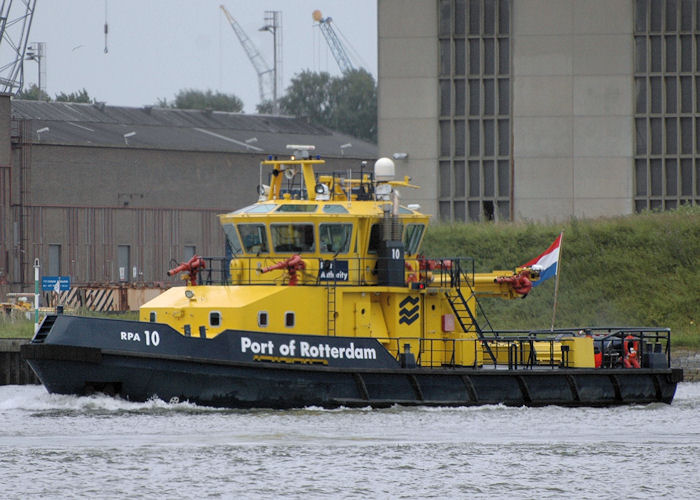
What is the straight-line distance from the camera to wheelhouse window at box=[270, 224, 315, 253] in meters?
26.9

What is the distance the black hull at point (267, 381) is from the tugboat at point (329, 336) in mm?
23

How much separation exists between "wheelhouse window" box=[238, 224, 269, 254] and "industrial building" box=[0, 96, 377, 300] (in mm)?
26258

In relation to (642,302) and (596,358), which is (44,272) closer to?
(642,302)

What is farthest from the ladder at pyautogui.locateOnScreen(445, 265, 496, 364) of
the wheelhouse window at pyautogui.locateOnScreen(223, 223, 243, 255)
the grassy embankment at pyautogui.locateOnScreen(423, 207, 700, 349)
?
the grassy embankment at pyautogui.locateOnScreen(423, 207, 700, 349)

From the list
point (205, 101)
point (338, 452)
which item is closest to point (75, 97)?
point (205, 101)

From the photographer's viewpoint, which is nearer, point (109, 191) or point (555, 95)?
point (555, 95)

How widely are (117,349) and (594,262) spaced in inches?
784

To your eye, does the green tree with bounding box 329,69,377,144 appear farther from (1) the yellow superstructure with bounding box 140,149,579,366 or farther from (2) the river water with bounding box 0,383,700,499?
(2) the river water with bounding box 0,383,700,499

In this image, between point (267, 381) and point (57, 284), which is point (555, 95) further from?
point (267, 381)

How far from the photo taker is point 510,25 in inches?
1886

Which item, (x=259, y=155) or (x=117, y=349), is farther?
(x=259, y=155)

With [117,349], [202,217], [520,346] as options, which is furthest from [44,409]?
[202,217]

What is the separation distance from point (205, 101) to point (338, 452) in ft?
311

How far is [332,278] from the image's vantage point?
26781 mm
